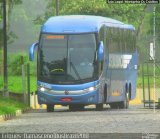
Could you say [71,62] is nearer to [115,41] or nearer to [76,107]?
[115,41]

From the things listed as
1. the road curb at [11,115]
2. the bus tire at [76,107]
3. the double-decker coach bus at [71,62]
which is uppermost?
the double-decker coach bus at [71,62]

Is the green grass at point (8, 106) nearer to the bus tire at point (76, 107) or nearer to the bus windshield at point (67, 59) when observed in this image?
the bus windshield at point (67, 59)

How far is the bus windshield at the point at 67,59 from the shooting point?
34938 mm

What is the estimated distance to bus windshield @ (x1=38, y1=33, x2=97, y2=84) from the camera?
34.9 meters

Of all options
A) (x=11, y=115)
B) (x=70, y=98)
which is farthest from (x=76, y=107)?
(x=11, y=115)

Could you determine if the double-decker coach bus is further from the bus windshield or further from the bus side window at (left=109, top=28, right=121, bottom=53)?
the bus side window at (left=109, top=28, right=121, bottom=53)

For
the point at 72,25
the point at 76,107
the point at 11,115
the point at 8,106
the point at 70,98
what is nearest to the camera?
the point at 11,115

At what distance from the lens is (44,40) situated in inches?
1385

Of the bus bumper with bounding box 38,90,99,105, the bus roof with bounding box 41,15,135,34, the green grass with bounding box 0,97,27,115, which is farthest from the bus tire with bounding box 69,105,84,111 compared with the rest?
the bus roof with bounding box 41,15,135,34

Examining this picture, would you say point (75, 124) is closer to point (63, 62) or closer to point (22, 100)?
point (63, 62)

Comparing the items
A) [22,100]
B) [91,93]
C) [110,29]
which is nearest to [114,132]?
[91,93]

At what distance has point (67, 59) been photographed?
34875mm

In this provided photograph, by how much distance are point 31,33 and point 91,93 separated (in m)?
140

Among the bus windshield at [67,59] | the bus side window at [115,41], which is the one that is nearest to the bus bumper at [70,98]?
the bus windshield at [67,59]
